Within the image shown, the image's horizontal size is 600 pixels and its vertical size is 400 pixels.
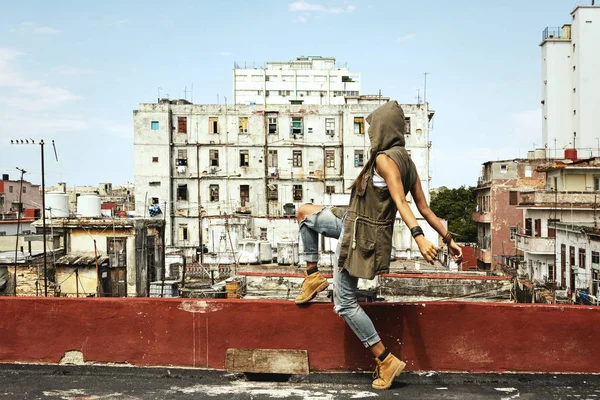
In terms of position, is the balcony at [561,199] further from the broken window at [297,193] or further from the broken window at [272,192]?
the broken window at [272,192]

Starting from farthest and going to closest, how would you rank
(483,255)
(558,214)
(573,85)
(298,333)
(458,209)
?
(458,209)
(573,85)
(483,255)
(558,214)
(298,333)

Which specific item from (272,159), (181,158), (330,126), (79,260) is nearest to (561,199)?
(330,126)

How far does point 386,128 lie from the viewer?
442cm

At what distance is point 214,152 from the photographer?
50938 mm

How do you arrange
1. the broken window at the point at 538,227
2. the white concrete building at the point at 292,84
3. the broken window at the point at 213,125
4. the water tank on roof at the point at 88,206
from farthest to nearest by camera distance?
the white concrete building at the point at 292,84, the broken window at the point at 213,125, the broken window at the point at 538,227, the water tank on roof at the point at 88,206

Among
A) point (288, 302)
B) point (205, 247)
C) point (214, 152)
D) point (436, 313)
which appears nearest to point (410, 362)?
point (436, 313)

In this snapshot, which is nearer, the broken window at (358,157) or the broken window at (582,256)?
the broken window at (582,256)

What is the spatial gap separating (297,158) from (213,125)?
7.95 metres

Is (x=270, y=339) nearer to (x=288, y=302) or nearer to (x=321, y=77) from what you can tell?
(x=288, y=302)

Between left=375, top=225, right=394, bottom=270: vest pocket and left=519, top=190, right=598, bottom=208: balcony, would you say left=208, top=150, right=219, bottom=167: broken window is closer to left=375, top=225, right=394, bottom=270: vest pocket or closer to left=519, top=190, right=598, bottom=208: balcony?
left=519, top=190, right=598, bottom=208: balcony

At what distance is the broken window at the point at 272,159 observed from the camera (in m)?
51.3

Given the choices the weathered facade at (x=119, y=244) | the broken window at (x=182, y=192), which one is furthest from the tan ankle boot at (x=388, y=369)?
the broken window at (x=182, y=192)

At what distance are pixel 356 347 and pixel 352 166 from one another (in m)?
46.2

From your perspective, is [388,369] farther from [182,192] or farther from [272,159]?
[182,192]
